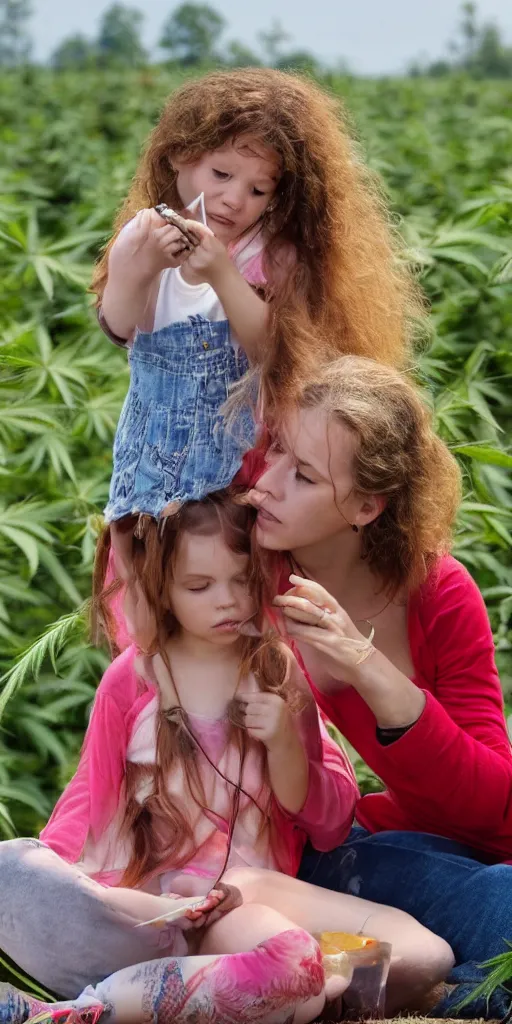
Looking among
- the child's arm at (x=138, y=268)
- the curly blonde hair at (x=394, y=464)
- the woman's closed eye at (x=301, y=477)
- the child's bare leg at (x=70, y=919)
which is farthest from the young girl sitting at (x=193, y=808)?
the child's arm at (x=138, y=268)

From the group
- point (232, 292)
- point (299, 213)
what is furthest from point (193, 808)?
point (299, 213)

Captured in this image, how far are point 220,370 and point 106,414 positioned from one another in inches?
68.0

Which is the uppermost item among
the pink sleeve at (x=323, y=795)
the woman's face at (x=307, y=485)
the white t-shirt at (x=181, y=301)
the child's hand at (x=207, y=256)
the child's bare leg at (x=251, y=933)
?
the child's hand at (x=207, y=256)

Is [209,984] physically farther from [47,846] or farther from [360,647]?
[360,647]

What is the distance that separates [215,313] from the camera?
233 centimetres

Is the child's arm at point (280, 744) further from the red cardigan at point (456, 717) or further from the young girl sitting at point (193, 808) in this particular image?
the red cardigan at point (456, 717)

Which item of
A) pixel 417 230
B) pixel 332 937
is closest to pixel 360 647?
pixel 332 937

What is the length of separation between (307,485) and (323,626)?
219 mm

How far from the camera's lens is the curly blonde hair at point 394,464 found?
7.24 feet

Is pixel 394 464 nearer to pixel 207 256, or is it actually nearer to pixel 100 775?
pixel 207 256

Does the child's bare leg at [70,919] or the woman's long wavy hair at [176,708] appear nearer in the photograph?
the child's bare leg at [70,919]

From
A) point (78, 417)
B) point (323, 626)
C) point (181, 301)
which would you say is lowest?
point (323, 626)

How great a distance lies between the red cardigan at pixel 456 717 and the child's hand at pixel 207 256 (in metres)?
0.62

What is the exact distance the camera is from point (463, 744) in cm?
230
